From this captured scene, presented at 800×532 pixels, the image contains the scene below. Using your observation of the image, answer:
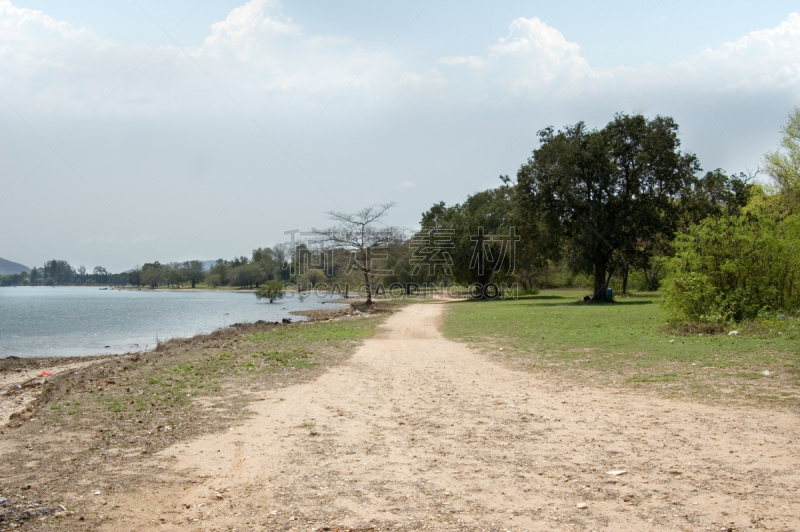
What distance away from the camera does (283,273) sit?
131 meters

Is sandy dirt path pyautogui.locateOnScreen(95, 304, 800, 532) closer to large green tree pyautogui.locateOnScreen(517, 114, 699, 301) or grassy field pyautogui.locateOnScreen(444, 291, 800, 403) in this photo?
grassy field pyautogui.locateOnScreen(444, 291, 800, 403)

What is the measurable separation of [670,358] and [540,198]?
1098 inches

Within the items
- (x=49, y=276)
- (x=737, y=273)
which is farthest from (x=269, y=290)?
(x=49, y=276)

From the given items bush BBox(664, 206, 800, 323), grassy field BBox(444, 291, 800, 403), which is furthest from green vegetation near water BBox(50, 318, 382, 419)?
bush BBox(664, 206, 800, 323)

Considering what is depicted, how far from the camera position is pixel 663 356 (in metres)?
12.5

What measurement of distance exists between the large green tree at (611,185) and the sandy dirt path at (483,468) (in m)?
30.2

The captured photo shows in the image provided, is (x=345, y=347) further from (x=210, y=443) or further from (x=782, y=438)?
(x=782, y=438)

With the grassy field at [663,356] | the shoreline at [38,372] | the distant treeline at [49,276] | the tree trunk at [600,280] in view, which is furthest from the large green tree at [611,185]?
the distant treeline at [49,276]

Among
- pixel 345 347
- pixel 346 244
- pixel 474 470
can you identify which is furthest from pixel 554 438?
pixel 346 244

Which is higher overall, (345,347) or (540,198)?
(540,198)

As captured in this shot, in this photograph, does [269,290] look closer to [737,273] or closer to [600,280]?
[600,280]

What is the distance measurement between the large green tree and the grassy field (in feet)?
60.1

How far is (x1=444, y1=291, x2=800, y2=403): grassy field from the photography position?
9.48 metres

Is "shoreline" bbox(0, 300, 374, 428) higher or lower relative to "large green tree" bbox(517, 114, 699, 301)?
lower
